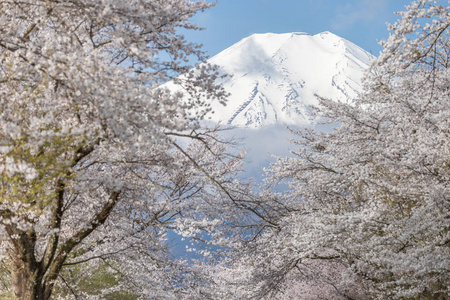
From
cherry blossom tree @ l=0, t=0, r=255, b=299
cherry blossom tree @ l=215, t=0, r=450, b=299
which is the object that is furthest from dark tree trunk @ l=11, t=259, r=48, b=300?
cherry blossom tree @ l=215, t=0, r=450, b=299

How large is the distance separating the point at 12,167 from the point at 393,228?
17.3ft

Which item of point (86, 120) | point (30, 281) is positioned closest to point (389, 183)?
point (86, 120)

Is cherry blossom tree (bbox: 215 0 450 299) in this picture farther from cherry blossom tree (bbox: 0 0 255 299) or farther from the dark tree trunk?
the dark tree trunk

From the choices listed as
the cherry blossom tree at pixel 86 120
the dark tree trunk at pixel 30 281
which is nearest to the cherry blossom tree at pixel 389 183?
the cherry blossom tree at pixel 86 120

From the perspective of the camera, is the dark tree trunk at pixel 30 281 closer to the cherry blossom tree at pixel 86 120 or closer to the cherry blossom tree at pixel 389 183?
the cherry blossom tree at pixel 86 120

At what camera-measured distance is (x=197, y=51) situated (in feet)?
15.1

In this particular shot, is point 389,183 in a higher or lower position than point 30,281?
higher

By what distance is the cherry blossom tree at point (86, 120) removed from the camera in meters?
2.72

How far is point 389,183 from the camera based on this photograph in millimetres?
5668

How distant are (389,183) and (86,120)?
4.68 metres

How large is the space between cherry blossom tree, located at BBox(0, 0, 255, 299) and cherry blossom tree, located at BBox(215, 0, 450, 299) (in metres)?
1.98

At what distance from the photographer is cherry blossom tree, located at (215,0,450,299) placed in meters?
4.66

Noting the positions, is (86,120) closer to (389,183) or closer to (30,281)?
(30,281)

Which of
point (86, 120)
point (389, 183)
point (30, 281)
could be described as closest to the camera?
point (86, 120)
